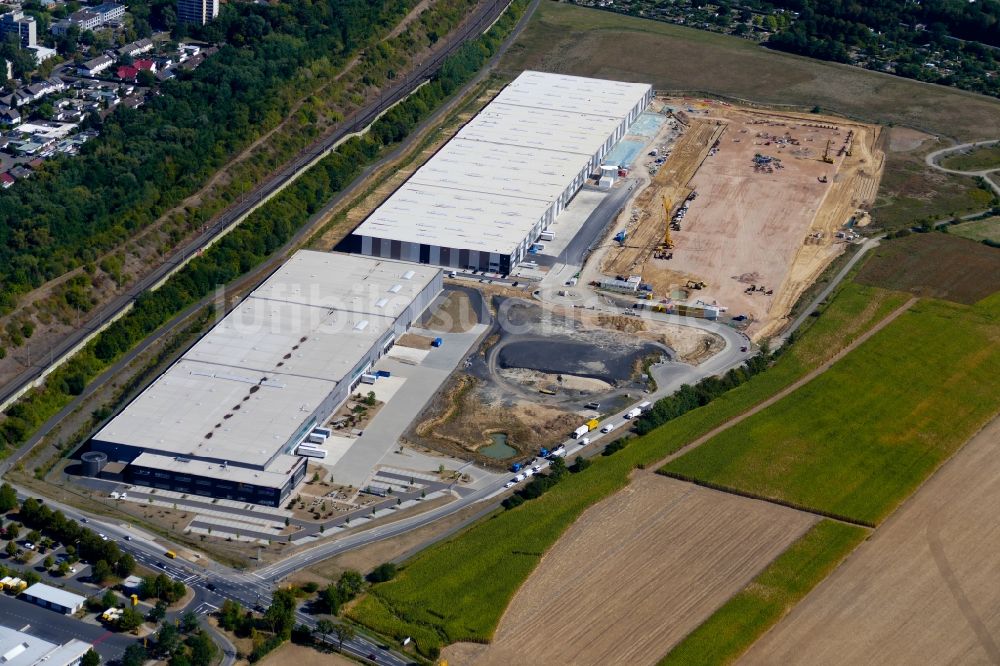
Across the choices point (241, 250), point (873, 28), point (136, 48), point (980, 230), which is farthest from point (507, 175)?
point (873, 28)

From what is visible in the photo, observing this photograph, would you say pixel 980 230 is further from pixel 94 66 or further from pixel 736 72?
pixel 94 66

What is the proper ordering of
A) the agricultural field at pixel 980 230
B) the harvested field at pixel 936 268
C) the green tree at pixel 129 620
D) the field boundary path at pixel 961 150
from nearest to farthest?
the green tree at pixel 129 620 → the harvested field at pixel 936 268 → the agricultural field at pixel 980 230 → the field boundary path at pixel 961 150

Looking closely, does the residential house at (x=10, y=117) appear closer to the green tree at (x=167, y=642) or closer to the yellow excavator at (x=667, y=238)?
the yellow excavator at (x=667, y=238)

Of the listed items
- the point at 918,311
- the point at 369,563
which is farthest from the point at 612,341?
the point at 369,563

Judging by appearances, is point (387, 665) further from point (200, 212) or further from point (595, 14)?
point (595, 14)

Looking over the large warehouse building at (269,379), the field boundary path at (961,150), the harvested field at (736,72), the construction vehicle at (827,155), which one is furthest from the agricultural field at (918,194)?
the large warehouse building at (269,379)

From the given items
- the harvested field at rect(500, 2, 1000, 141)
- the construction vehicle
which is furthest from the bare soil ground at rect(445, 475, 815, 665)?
the harvested field at rect(500, 2, 1000, 141)
